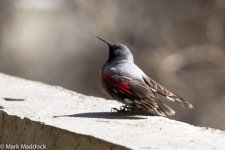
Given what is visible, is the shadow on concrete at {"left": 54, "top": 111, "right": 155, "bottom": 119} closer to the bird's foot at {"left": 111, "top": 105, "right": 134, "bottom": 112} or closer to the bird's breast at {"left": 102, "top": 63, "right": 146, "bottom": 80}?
the bird's foot at {"left": 111, "top": 105, "right": 134, "bottom": 112}

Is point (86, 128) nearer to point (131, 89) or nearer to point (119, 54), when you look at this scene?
point (131, 89)

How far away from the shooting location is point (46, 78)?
12336 millimetres

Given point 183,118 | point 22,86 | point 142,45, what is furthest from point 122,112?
point 142,45

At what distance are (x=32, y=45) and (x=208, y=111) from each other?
3698 mm

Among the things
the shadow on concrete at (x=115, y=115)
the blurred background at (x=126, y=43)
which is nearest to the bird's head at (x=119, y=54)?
the shadow on concrete at (x=115, y=115)

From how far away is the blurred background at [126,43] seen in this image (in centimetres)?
1145

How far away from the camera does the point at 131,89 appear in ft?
16.3

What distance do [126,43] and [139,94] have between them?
6972 mm

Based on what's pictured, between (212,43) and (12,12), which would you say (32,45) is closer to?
(12,12)

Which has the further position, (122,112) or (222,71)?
(222,71)

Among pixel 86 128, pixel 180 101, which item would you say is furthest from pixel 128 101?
pixel 86 128

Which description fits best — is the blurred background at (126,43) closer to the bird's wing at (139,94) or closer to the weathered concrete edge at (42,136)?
the bird's wing at (139,94)

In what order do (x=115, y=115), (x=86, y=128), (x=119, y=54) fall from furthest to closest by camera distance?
(x=119, y=54) < (x=115, y=115) < (x=86, y=128)

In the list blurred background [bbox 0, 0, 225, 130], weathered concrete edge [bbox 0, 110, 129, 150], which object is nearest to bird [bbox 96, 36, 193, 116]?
weathered concrete edge [bbox 0, 110, 129, 150]
